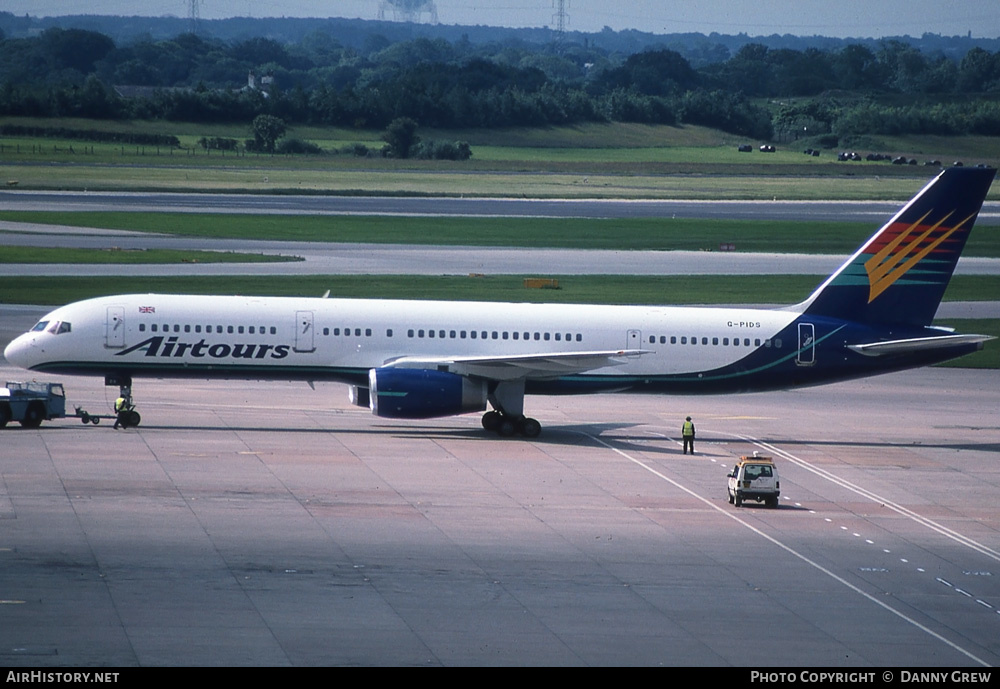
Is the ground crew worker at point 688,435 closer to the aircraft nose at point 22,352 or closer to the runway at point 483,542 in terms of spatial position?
the runway at point 483,542

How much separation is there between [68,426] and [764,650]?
2873 centimetres

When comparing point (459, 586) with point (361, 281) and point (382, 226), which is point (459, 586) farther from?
point (382, 226)

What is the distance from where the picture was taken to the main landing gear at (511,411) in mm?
47156

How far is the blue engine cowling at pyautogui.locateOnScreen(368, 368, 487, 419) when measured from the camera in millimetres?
45188

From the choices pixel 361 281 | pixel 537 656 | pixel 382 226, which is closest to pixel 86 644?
pixel 537 656

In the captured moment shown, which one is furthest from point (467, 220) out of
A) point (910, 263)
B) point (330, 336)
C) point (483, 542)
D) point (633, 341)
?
point (483, 542)

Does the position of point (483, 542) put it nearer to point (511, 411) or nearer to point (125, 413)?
point (511, 411)

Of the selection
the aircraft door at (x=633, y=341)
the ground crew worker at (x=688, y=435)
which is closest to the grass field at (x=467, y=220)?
the aircraft door at (x=633, y=341)

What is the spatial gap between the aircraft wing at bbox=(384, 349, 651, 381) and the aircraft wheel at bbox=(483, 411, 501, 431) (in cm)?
163

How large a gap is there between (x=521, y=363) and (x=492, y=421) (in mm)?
2862

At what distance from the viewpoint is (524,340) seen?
48.1 m

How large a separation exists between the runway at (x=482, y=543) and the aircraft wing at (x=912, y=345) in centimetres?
343

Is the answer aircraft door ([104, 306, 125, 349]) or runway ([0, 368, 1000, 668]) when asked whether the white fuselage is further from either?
runway ([0, 368, 1000, 668])

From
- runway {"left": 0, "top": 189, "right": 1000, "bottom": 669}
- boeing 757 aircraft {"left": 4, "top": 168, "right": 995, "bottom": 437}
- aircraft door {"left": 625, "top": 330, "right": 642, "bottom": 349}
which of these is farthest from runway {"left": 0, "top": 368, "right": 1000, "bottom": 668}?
aircraft door {"left": 625, "top": 330, "right": 642, "bottom": 349}
